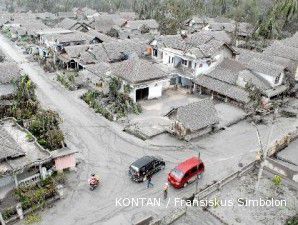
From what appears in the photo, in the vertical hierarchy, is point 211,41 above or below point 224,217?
above

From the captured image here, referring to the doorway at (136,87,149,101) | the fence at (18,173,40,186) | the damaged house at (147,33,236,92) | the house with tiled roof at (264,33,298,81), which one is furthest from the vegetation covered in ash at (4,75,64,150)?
the house with tiled roof at (264,33,298,81)

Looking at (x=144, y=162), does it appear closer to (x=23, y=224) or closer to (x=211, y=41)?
(x=23, y=224)

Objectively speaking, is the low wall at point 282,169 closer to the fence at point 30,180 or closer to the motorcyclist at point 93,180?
the motorcyclist at point 93,180

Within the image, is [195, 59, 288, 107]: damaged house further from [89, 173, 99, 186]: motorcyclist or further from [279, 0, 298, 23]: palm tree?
[279, 0, 298, 23]: palm tree

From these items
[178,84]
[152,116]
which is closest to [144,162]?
[152,116]

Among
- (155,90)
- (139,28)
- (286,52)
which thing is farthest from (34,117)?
(139,28)

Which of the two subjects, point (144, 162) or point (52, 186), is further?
point (144, 162)
